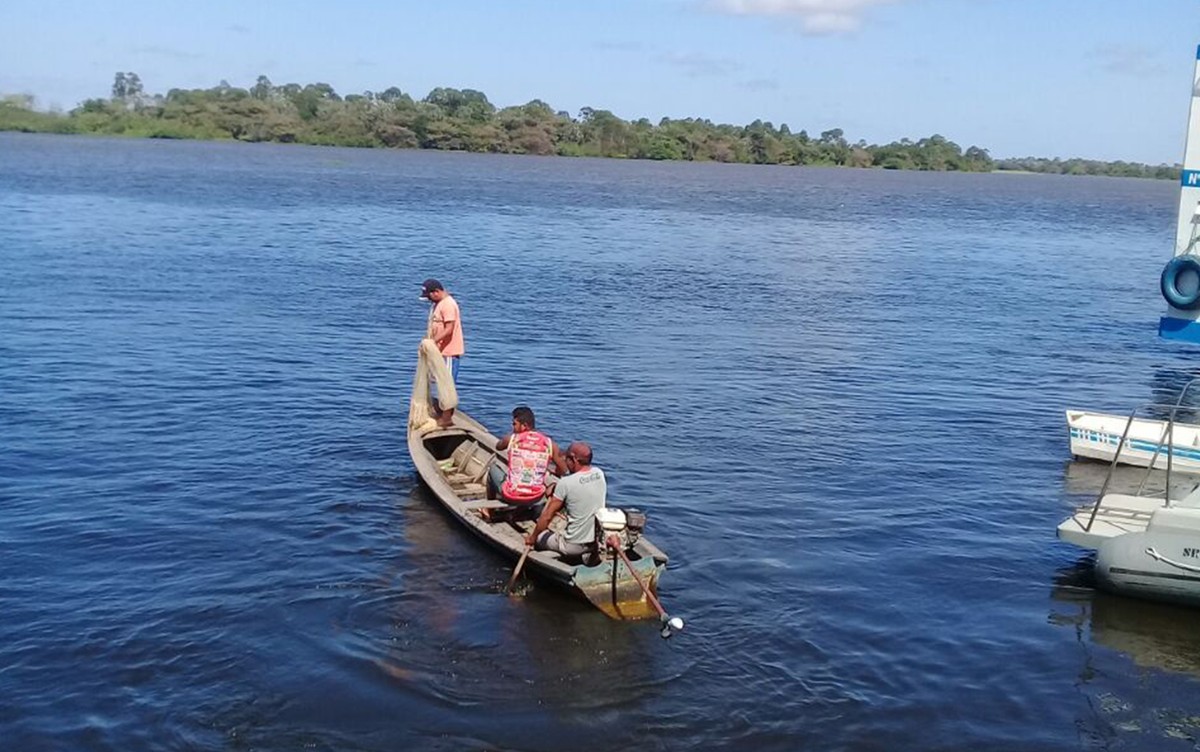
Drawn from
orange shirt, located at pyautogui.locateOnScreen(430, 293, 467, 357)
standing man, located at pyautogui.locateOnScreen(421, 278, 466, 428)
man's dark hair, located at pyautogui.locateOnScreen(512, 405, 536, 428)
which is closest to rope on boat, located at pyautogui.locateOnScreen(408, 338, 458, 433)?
standing man, located at pyautogui.locateOnScreen(421, 278, 466, 428)

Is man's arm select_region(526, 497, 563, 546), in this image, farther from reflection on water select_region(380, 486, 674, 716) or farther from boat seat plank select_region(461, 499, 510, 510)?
boat seat plank select_region(461, 499, 510, 510)

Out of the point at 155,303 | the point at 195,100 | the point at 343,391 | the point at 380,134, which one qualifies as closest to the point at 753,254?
the point at 155,303

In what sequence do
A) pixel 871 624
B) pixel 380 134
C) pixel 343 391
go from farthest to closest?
1. pixel 380 134
2. pixel 343 391
3. pixel 871 624

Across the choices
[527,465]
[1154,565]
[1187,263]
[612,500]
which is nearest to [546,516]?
[527,465]

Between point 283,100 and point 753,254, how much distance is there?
4769 inches

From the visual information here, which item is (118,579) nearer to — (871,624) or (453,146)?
(871,624)

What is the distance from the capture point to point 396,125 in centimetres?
14725

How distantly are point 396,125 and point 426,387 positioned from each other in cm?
13334

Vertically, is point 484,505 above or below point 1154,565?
below

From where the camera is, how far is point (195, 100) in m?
153

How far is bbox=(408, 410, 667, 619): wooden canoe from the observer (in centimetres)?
1338

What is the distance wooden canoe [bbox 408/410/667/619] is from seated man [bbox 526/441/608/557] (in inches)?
8.6

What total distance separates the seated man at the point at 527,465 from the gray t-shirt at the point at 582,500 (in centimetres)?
155

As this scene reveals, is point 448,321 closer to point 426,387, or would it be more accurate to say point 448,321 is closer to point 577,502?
point 426,387
